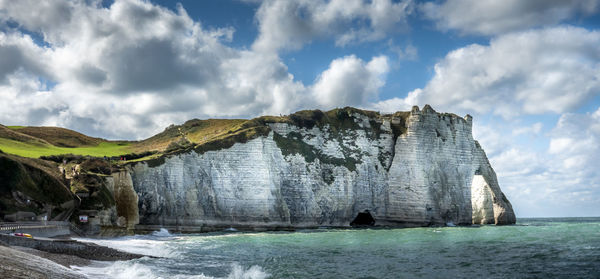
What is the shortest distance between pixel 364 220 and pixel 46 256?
184ft

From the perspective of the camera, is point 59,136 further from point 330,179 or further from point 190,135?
point 330,179

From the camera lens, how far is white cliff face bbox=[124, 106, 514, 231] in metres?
56.9

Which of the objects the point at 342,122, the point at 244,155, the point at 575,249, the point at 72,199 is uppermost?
the point at 342,122

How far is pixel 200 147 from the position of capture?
200 ft

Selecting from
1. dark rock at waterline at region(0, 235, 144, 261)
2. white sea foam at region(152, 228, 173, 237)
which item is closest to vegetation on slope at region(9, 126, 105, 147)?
white sea foam at region(152, 228, 173, 237)

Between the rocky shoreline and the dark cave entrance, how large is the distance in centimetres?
4631

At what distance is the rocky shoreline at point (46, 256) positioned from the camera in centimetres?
1214

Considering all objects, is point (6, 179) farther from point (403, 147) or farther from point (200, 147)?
point (403, 147)

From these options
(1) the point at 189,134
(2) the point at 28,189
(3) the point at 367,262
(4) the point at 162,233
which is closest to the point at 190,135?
(1) the point at 189,134

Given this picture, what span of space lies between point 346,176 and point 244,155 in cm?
1530

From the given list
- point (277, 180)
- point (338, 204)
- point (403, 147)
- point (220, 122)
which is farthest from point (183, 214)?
point (403, 147)

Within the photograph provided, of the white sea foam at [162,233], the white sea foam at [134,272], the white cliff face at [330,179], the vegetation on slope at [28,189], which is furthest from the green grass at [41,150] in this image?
the white sea foam at [134,272]

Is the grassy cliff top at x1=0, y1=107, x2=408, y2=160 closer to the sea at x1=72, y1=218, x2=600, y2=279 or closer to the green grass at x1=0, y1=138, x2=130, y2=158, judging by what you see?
the green grass at x1=0, y1=138, x2=130, y2=158

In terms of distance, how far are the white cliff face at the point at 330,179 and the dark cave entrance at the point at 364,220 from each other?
136 cm
